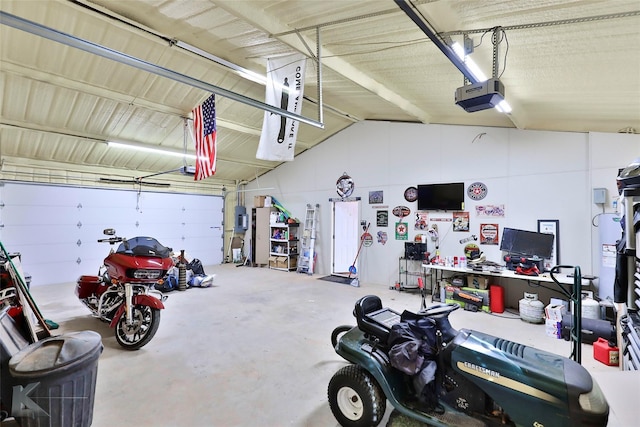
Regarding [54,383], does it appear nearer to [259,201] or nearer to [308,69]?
[308,69]

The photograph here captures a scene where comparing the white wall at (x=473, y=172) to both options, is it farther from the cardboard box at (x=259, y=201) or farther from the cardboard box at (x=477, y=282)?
the cardboard box at (x=259, y=201)

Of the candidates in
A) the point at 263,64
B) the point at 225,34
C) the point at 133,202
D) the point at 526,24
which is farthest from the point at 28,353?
the point at 133,202

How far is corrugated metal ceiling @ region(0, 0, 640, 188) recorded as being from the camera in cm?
262

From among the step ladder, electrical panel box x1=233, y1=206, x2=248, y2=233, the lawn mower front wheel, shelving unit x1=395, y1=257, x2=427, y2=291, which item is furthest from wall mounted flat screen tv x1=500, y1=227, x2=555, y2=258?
electrical panel box x1=233, y1=206, x2=248, y2=233

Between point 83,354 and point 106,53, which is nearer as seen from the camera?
point 83,354

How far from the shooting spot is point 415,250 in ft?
21.2

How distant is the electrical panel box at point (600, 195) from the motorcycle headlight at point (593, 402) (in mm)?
4426

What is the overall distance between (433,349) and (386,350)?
34 cm

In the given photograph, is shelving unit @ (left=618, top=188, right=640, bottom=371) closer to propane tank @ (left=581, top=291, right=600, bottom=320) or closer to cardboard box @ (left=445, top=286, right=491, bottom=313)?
propane tank @ (left=581, top=291, right=600, bottom=320)

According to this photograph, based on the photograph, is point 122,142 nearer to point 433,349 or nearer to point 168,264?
point 168,264

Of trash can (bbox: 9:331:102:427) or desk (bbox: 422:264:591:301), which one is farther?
desk (bbox: 422:264:591:301)

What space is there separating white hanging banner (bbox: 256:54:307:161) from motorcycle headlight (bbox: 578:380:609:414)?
3688 millimetres

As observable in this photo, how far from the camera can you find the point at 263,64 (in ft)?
16.3

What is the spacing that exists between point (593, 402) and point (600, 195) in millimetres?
4525
